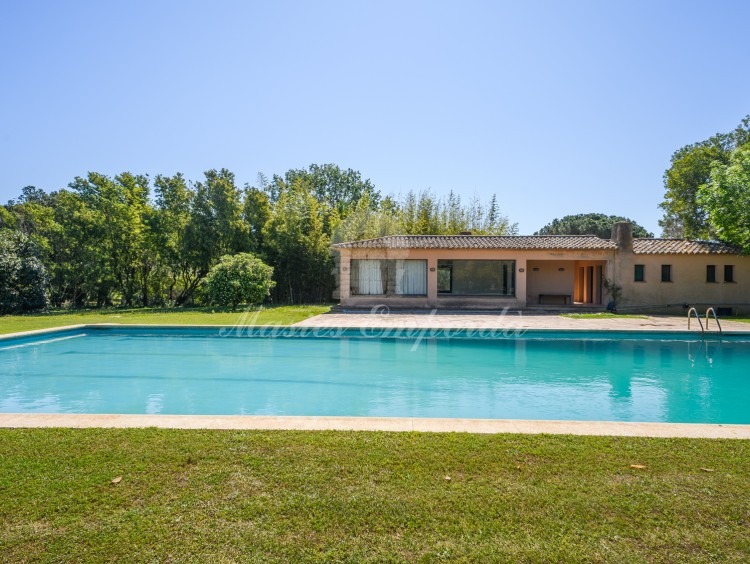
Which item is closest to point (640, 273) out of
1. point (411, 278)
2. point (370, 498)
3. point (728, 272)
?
point (728, 272)

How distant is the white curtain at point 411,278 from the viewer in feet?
61.6

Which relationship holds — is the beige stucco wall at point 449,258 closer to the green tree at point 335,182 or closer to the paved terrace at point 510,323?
the paved terrace at point 510,323

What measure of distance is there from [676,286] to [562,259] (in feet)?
14.6

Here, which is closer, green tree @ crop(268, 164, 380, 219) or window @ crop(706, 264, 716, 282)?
window @ crop(706, 264, 716, 282)

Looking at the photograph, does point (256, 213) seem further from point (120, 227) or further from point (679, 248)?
point (679, 248)

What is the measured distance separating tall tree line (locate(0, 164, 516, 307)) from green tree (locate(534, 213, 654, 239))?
124ft

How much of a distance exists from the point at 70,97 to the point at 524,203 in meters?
21.4

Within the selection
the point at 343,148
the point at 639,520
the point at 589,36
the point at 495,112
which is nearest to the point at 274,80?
the point at 495,112

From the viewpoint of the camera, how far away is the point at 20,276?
1762 cm

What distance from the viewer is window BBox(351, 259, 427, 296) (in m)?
18.8

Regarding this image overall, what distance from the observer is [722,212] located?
60.0 ft

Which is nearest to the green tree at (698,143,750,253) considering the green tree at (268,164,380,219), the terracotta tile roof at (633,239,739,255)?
the terracotta tile roof at (633,239,739,255)

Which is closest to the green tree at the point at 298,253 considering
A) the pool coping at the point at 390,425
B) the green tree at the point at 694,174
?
the pool coping at the point at 390,425

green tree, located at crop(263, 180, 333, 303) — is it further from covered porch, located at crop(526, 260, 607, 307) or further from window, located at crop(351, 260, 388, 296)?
covered porch, located at crop(526, 260, 607, 307)
